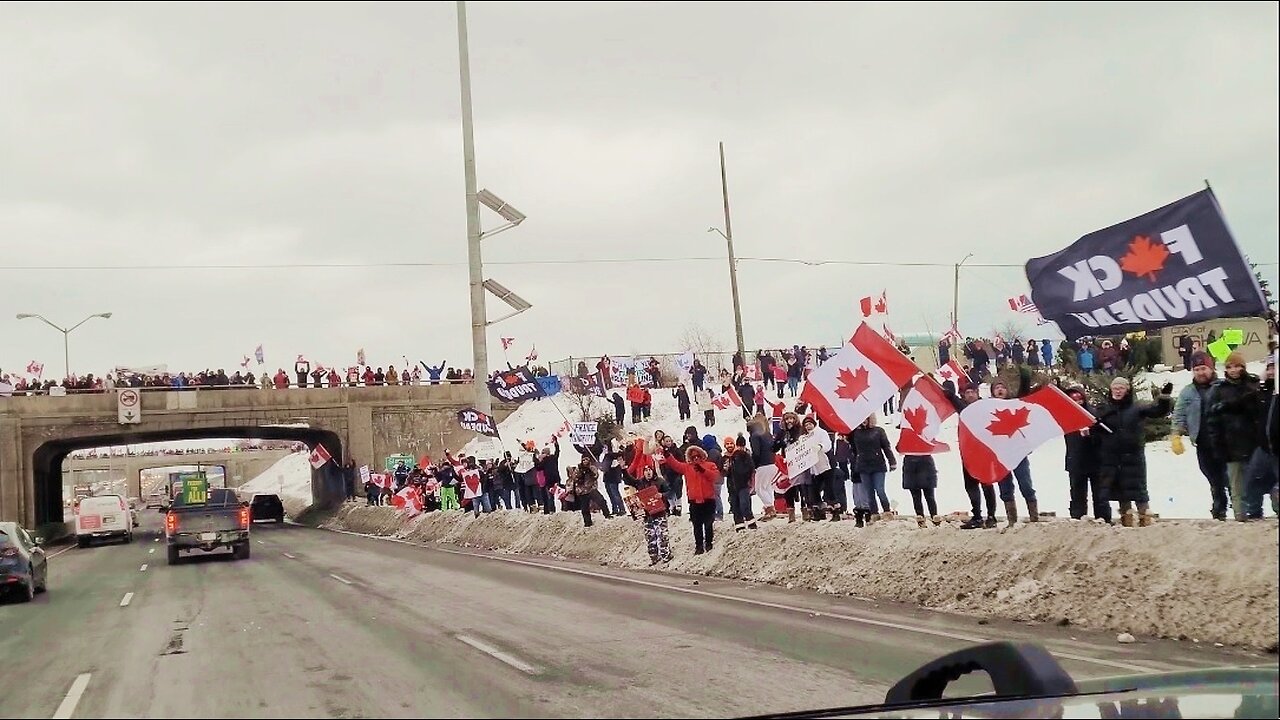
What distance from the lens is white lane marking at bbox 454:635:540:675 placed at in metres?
8.09

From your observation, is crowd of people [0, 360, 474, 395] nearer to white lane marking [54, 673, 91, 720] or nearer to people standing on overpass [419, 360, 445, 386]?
people standing on overpass [419, 360, 445, 386]

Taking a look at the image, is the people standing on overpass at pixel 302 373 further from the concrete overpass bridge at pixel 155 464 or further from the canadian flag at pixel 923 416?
the canadian flag at pixel 923 416

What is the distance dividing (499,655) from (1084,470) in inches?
195

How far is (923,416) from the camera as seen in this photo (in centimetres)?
1437

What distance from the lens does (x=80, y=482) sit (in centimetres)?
7744

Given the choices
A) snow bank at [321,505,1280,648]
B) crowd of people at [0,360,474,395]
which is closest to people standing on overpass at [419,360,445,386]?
crowd of people at [0,360,474,395]

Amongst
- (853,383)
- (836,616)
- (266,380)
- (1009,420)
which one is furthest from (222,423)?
(1009,420)

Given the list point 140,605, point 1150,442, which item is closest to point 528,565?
point 140,605

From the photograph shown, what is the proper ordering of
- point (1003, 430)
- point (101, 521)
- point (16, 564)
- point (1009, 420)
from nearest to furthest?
point (1009, 420)
point (1003, 430)
point (16, 564)
point (101, 521)

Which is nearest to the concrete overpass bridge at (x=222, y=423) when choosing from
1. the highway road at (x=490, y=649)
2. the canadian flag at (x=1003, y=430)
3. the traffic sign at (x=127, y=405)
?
the traffic sign at (x=127, y=405)

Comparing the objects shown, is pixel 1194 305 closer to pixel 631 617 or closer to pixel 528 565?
pixel 631 617

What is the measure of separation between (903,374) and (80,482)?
3047 inches

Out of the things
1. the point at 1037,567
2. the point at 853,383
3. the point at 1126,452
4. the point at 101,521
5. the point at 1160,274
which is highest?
the point at 853,383

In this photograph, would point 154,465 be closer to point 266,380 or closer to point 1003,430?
point 266,380
